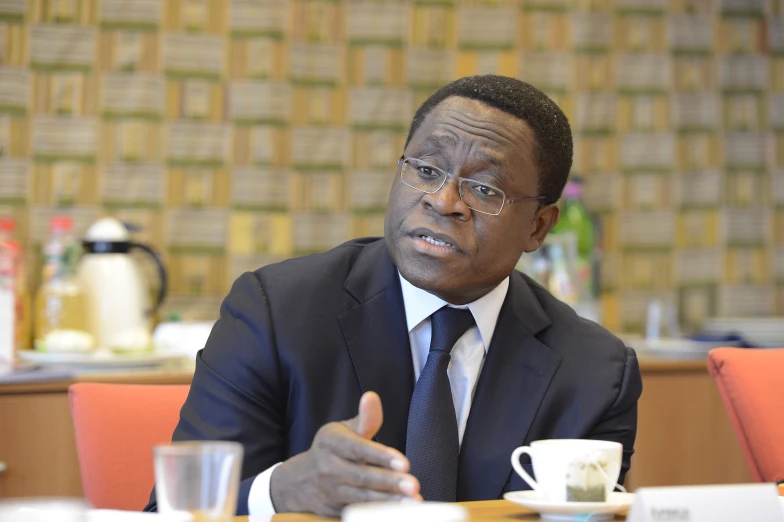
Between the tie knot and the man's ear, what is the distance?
0.58 feet

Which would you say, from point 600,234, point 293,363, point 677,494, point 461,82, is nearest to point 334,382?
point 293,363

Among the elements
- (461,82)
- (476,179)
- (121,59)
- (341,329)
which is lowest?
(341,329)

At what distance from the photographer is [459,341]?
4.71 feet

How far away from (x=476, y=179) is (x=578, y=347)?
31cm

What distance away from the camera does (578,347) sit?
1492 mm

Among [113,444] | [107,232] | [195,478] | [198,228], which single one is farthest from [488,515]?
[198,228]

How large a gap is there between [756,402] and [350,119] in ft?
5.33

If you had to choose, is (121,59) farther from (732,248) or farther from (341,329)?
(732,248)

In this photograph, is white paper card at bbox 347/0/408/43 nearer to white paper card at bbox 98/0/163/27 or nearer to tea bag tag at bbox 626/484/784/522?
white paper card at bbox 98/0/163/27

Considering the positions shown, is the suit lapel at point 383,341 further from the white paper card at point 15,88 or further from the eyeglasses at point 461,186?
the white paper card at point 15,88

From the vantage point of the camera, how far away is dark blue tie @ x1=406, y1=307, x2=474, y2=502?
50.2 inches

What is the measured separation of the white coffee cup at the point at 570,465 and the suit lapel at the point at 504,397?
308mm

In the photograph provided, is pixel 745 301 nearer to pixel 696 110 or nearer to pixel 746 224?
pixel 746 224

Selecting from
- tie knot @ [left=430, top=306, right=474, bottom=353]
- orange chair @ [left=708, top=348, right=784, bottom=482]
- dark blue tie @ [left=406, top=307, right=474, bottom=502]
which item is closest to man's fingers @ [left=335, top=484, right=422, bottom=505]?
dark blue tie @ [left=406, top=307, right=474, bottom=502]
